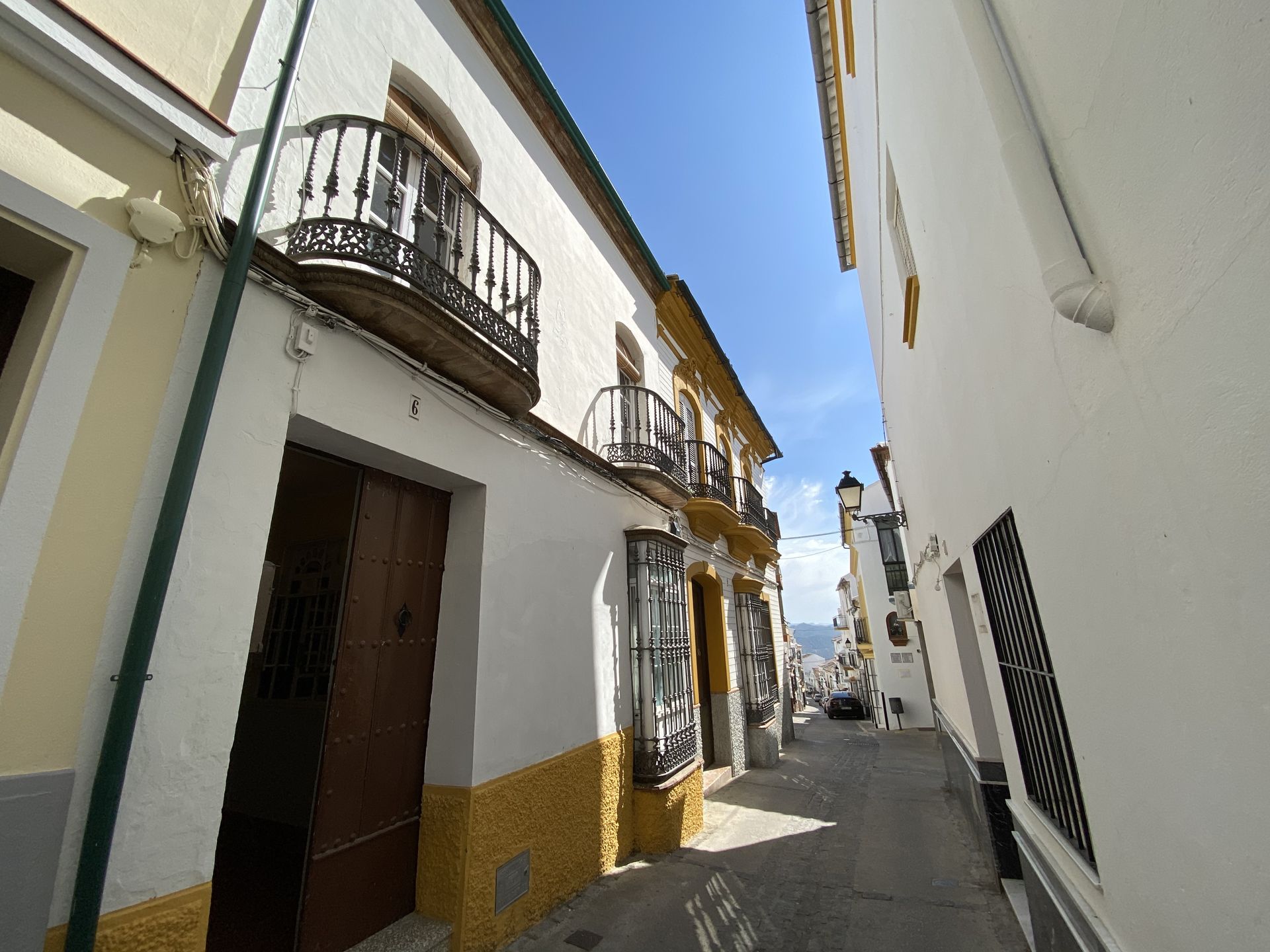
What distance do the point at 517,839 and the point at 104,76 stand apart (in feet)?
14.5

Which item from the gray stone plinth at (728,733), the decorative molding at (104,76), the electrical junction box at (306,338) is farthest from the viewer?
the gray stone plinth at (728,733)

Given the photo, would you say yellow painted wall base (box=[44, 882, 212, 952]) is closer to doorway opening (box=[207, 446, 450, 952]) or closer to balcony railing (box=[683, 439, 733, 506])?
doorway opening (box=[207, 446, 450, 952])

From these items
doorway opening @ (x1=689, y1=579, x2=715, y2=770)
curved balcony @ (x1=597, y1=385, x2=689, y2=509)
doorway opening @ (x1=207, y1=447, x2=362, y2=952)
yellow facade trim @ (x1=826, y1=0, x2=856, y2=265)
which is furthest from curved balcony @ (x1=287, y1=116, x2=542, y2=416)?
doorway opening @ (x1=689, y1=579, x2=715, y2=770)

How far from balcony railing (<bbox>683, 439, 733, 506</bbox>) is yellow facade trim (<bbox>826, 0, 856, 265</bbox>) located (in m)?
4.33

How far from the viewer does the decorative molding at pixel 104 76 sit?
6.08 ft

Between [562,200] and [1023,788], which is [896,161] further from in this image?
[1023,788]

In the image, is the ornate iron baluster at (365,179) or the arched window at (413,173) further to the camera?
the arched window at (413,173)

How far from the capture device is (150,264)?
83.6 inches

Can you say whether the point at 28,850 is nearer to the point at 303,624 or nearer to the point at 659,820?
the point at 303,624

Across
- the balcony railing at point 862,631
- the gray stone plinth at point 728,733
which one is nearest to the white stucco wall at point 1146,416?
the gray stone plinth at point 728,733

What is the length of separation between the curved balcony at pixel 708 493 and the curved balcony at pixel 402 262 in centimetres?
399

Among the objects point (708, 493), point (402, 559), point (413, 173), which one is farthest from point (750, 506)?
point (413, 173)

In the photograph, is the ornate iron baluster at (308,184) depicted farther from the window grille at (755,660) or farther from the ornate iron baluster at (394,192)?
the window grille at (755,660)

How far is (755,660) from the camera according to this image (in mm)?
9352
